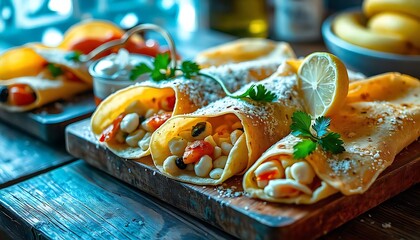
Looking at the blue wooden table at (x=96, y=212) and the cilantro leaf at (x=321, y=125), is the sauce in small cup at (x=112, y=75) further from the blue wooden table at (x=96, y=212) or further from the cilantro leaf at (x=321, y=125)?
the cilantro leaf at (x=321, y=125)

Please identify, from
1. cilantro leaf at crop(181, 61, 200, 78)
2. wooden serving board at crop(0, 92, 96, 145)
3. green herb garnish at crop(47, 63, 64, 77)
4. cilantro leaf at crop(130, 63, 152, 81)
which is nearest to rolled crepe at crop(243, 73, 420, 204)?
cilantro leaf at crop(181, 61, 200, 78)

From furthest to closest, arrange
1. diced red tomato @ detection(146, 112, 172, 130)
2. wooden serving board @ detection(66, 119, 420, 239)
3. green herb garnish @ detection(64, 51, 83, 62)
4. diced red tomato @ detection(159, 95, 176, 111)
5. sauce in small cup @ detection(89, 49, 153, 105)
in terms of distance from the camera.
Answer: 1. green herb garnish @ detection(64, 51, 83, 62)
2. sauce in small cup @ detection(89, 49, 153, 105)
3. diced red tomato @ detection(159, 95, 176, 111)
4. diced red tomato @ detection(146, 112, 172, 130)
5. wooden serving board @ detection(66, 119, 420, 239)

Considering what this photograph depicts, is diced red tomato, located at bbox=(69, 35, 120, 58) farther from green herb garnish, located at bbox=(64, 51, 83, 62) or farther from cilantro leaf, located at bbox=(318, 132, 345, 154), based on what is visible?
cilantro leaf, located at bbox=(318, 132, 345, 154)

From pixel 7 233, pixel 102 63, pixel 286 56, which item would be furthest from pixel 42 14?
pixel 7 233

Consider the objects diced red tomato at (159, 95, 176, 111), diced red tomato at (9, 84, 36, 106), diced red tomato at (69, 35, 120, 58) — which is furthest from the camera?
diced red tomato at (69, 35, 120, 58)

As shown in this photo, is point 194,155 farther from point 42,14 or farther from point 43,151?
point 42,14

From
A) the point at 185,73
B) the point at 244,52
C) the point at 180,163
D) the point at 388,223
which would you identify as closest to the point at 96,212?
the point at 180,163
